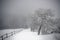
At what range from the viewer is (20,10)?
283 cm

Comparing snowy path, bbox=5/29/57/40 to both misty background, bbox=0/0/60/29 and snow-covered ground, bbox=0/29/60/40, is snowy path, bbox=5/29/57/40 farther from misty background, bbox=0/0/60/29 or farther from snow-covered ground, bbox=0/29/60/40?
misty background, bbox=0/0/60/29

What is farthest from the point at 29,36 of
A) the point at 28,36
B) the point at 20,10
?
the point at 20,10

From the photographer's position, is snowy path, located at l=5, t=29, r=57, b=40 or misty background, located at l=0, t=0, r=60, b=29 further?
misty background, located at l=0, t=0, r=60, b=29

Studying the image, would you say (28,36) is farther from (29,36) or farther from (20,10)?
(20,10)

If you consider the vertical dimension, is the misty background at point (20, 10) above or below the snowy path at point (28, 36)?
above

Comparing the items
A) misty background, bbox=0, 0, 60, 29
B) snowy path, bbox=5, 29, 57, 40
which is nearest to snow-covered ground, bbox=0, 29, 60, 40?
snowy path, bbox=5, 29, 57, 40

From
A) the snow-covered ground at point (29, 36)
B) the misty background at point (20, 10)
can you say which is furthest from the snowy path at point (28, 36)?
the misty background at point (20, 10)

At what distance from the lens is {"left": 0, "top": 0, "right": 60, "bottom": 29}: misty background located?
2.78 m

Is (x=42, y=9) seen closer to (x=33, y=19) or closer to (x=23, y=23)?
(x=33, y=19)

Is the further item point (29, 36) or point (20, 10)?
point (20, 10)

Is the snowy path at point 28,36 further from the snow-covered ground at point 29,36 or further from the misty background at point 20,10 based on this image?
the misty background at point 20,10

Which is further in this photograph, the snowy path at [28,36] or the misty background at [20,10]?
the misty background at [20,10]

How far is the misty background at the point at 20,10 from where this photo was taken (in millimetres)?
2775

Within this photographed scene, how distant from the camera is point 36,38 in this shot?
8.68ft
